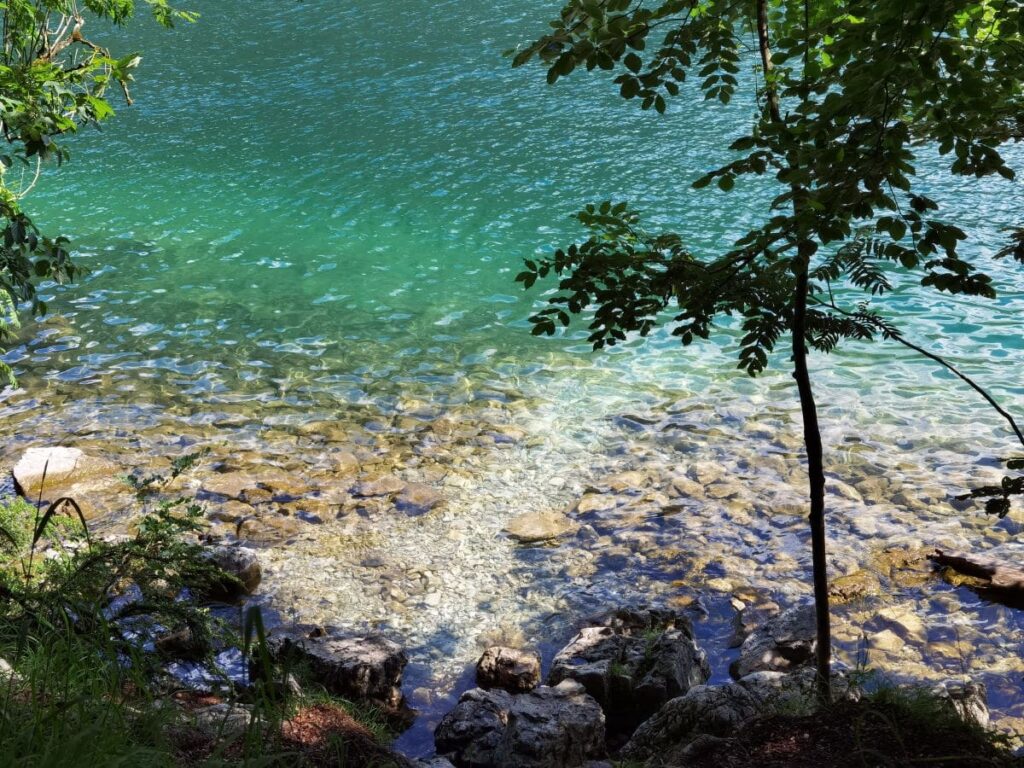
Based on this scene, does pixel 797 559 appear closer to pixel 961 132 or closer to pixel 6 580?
pixel 961 132

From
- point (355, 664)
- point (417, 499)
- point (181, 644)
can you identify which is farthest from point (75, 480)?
point (355, 664)

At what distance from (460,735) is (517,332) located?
310 inches

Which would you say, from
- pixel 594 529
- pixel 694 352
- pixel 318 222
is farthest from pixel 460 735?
pixel 318 222

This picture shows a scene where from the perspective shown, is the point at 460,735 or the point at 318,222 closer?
the point at 460,735

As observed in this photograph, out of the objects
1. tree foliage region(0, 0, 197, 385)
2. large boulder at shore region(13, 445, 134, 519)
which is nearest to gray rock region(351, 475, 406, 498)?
large boulder at shore region(13, 445, 134, 519)

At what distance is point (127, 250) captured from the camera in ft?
56.0

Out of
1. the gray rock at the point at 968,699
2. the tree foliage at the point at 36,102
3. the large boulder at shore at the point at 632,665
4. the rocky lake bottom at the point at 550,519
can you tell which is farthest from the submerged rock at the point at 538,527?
the tree foliage at the point at 36,102

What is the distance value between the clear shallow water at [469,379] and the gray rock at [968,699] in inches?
26.8

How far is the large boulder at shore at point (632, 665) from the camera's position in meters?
5.68

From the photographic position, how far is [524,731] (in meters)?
4.94

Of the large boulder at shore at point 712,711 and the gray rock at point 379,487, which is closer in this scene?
the large boulder at shore at point 712,711

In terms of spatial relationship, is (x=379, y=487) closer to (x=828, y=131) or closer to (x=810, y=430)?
(x=810, y=430)

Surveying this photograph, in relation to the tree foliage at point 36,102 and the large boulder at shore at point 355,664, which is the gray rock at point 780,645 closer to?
the large boulder at shore at point 355,664

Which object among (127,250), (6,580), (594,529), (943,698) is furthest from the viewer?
(127,250)
